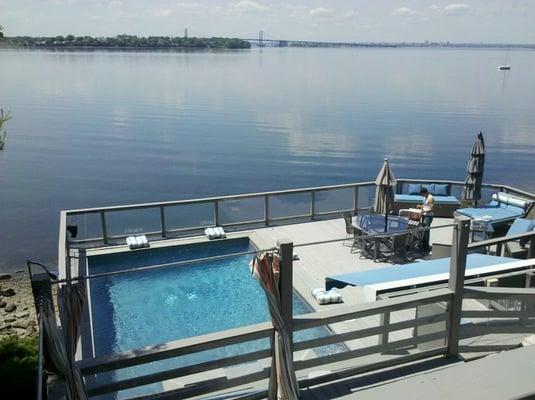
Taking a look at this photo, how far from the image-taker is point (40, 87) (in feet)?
267

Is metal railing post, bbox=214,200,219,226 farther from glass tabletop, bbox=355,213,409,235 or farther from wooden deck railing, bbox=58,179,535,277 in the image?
glass tabletop, bbox=355,213,409,235

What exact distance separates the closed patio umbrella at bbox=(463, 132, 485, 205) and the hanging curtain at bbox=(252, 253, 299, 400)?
944 centimetres

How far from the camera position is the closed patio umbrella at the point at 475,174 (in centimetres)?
1279

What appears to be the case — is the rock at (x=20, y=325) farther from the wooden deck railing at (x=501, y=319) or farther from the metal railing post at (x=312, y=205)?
the wooden deck railing at (x=501, y=319)

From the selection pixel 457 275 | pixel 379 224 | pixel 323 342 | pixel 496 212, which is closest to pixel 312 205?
pixel 379 224

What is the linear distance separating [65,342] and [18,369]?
392 cm

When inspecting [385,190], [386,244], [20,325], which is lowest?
[20,325]

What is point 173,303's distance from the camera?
371 inches

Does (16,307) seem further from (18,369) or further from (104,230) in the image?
(18,369)

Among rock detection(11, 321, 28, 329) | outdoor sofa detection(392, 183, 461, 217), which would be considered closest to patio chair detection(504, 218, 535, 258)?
outdoor sofa detection(392, 183, 461, 217)

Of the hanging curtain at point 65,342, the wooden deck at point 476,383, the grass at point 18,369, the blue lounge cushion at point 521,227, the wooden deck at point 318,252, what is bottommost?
the grass at point 18,369

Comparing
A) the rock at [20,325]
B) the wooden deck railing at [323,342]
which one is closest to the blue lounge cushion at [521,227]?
the wooden deck railing at [323,342]

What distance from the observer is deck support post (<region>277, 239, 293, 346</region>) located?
457 cm

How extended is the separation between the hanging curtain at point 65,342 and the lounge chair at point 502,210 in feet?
30.3
